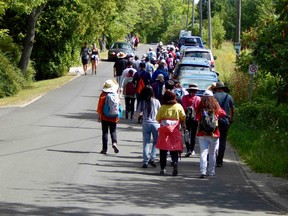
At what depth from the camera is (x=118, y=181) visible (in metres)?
13.2

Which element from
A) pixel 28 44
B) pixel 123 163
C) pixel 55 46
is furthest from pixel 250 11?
pixel 123 163

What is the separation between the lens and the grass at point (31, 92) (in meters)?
28.4

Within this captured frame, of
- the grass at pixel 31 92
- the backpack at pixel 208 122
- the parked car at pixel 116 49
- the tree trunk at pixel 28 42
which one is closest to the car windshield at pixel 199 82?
the backpack at pixel 208 122

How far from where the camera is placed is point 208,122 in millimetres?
13820

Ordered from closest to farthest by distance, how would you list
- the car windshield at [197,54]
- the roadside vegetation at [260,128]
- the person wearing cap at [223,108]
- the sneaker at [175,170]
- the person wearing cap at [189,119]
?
the sneaker at [175,170], the person wearing cap at [223,108], the roadside vegetation at [260,128], the person wearing cap at [189,119], the car windshield at [197,54]

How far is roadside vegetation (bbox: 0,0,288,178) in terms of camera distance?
15859 mm

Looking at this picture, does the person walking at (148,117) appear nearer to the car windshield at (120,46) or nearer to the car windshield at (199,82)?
the car windshield at (199,82)

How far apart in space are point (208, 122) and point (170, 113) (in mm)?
737

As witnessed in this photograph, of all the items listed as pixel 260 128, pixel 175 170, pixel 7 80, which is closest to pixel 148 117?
pixel 175 170

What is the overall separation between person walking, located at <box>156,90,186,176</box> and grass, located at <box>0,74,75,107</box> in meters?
14.6

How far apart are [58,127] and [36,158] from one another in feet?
19.0

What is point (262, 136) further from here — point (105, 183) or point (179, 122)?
point (105, 183)

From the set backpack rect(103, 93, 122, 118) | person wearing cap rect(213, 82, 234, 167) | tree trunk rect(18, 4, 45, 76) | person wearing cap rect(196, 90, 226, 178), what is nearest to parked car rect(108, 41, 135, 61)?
tree trunk rect(18, 4, 45, 76)

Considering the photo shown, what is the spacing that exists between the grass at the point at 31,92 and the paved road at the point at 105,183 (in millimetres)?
7548
